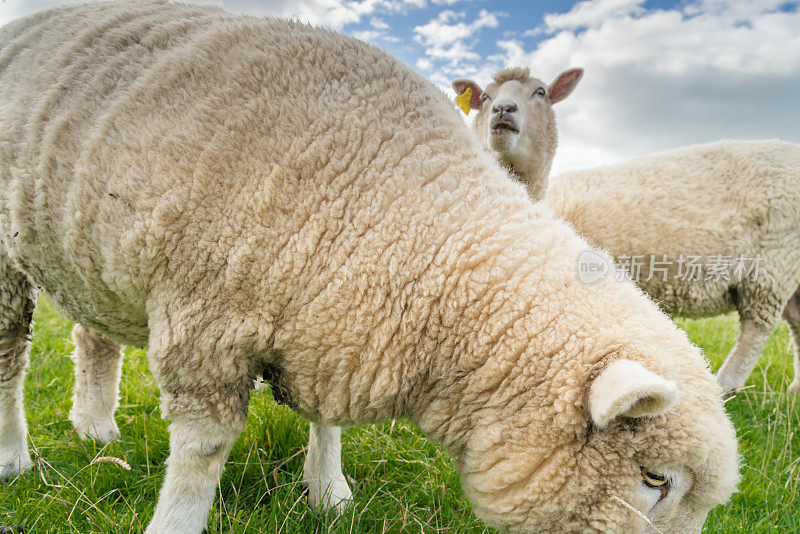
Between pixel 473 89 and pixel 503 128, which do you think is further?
pixel 473 89

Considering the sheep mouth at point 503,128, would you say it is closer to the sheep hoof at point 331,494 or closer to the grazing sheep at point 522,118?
the grazing sheep at point 522,118

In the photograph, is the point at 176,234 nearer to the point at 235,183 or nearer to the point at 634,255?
the point at 235,183

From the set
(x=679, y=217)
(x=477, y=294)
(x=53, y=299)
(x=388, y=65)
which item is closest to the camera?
(x=477, y=294)

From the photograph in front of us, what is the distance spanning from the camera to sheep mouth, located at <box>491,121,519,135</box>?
4062 mm

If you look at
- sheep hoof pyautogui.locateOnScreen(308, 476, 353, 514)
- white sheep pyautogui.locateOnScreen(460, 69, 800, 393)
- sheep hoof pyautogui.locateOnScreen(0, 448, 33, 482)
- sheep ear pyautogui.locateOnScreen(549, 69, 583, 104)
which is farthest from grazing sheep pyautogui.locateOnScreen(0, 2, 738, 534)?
sheep ear pyautogui.locateOnScreen(549, 69, 583, 104)

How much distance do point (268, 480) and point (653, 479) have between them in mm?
1743

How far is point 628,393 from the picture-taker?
53.1 inches

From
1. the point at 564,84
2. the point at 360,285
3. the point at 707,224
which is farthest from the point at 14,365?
the point at 707,224

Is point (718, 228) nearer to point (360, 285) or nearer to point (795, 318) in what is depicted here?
point (795, 318)

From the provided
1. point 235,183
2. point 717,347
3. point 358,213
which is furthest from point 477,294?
point 717,347

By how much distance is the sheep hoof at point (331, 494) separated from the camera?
2494 millimetres

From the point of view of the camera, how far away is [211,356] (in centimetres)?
179

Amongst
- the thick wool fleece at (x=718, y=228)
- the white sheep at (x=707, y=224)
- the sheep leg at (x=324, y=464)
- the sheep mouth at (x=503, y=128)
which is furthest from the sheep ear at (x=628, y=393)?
the thick wool fleece at (x=718, y=228)

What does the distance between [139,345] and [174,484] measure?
0.71 m
